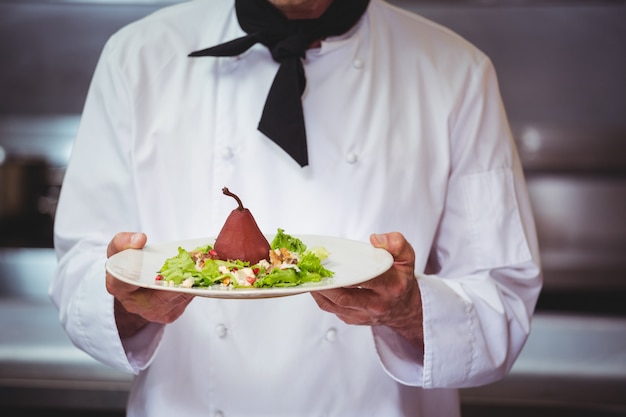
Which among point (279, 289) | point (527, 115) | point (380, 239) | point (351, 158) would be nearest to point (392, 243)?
point (380, 239)

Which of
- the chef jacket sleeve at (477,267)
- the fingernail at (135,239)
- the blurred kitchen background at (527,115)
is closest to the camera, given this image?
the fingernail at (135,239)

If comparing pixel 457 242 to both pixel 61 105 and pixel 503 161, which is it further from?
pixel 61 105

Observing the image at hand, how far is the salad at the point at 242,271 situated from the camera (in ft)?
3.59

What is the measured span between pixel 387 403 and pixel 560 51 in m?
2.15

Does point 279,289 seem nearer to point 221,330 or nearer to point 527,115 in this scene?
point 221,330

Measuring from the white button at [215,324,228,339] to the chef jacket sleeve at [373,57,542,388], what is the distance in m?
0.29

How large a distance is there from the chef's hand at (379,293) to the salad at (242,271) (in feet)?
0.23

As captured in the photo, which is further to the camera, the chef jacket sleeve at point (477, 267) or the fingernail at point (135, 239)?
the chef jacket sleeve at point (477, 267)

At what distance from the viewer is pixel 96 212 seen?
5.06 feet

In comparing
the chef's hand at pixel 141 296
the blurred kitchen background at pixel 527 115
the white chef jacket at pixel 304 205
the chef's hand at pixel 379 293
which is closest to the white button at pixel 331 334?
the white chef jacket at pixel 304 205

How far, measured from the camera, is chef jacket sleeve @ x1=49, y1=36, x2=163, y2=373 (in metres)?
1.49

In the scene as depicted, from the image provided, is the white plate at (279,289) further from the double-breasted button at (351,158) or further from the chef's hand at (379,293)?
the double-breasted button at (351,158)

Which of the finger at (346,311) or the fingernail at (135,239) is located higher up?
the fingernail at (135,239)

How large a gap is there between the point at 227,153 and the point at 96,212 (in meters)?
0.28
